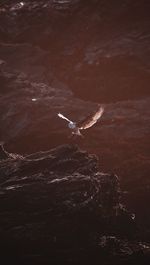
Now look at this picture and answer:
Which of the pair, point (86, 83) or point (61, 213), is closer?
point (61, 213)

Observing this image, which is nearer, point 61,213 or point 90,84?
point 61,213

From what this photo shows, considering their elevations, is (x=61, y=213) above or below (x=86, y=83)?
below

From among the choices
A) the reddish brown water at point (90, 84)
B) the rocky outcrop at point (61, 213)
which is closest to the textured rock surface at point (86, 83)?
the reddish brown water at point (90, 84)

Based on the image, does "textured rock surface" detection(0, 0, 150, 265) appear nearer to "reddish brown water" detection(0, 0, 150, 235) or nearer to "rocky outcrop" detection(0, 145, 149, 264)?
"reddish brown water" detection(0, 0, 150, 235)

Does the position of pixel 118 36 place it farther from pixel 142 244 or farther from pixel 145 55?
pixel 142 244

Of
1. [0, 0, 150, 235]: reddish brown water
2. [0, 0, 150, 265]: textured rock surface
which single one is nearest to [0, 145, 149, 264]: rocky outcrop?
[0, 0, 150, 265]: textured rock surface

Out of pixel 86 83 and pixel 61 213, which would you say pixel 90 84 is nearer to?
pixel 86 83

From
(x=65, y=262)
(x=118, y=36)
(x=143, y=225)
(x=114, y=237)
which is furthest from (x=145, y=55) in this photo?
(x=65, y=262)

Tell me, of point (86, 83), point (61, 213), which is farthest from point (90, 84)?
point (61, 213)

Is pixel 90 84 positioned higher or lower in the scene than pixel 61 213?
higher
